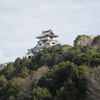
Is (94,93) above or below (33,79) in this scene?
below

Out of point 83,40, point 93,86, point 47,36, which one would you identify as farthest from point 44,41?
point 93,86

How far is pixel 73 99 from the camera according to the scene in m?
14.5

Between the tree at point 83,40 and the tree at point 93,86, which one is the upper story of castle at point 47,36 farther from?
the tree at point 93,86

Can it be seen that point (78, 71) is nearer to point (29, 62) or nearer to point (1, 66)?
point (29, 62)

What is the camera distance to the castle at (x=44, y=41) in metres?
38.8

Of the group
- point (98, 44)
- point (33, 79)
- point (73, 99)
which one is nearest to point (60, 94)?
point (73, 99)

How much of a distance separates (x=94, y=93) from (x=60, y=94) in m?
2.94

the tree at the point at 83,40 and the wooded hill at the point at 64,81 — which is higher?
the tree at the point at 83,40

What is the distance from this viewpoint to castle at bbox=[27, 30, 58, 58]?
38.8 meters

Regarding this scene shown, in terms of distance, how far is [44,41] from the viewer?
40.4m

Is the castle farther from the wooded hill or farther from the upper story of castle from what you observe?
the wooded hill

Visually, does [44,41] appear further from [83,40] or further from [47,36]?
[83,40]

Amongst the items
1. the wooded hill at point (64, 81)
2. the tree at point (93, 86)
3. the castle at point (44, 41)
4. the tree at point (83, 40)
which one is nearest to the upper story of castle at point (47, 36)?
the castle at point (44, 41)

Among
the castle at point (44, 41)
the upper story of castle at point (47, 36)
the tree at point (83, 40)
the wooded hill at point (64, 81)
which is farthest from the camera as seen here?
the upper story of castle at point (47, 36)
